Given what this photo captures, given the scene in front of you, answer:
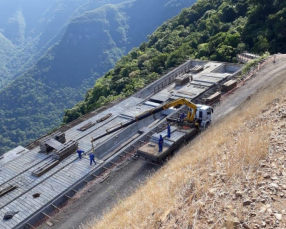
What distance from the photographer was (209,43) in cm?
4562

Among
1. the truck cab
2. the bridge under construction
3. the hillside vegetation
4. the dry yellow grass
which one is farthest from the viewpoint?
the truck cab

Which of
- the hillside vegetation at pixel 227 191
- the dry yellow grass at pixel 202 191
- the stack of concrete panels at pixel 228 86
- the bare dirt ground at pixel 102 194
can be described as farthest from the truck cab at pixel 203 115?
the dry yellow grass at pixel 202 191

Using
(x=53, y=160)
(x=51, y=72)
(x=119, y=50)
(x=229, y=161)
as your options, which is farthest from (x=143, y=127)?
(x=119, y=50)

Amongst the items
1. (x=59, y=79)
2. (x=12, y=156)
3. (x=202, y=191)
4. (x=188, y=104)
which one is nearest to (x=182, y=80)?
(x=188, y=104)

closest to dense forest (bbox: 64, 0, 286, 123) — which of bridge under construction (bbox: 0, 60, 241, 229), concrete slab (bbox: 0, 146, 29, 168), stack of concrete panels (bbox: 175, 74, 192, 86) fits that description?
stack of concrete panels (bbox: 175, 74, 192, 86)

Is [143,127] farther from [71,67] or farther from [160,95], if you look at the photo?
[71,67]

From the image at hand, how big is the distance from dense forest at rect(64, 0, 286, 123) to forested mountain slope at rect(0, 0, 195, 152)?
218 feet

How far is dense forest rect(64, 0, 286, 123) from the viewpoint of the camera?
40469 mm

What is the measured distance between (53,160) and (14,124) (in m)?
109

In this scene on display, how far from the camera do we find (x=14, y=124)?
120312 millimetres

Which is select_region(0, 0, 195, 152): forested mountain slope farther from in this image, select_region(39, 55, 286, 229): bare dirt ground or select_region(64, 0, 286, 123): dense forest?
select_region(39, 55, 286, 229): bare dirt ground

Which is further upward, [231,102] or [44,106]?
[231,102]

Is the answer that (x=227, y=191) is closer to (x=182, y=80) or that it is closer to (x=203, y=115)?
(x=203, y=115)

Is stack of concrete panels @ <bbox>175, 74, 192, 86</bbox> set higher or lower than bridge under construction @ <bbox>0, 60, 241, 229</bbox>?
higher
